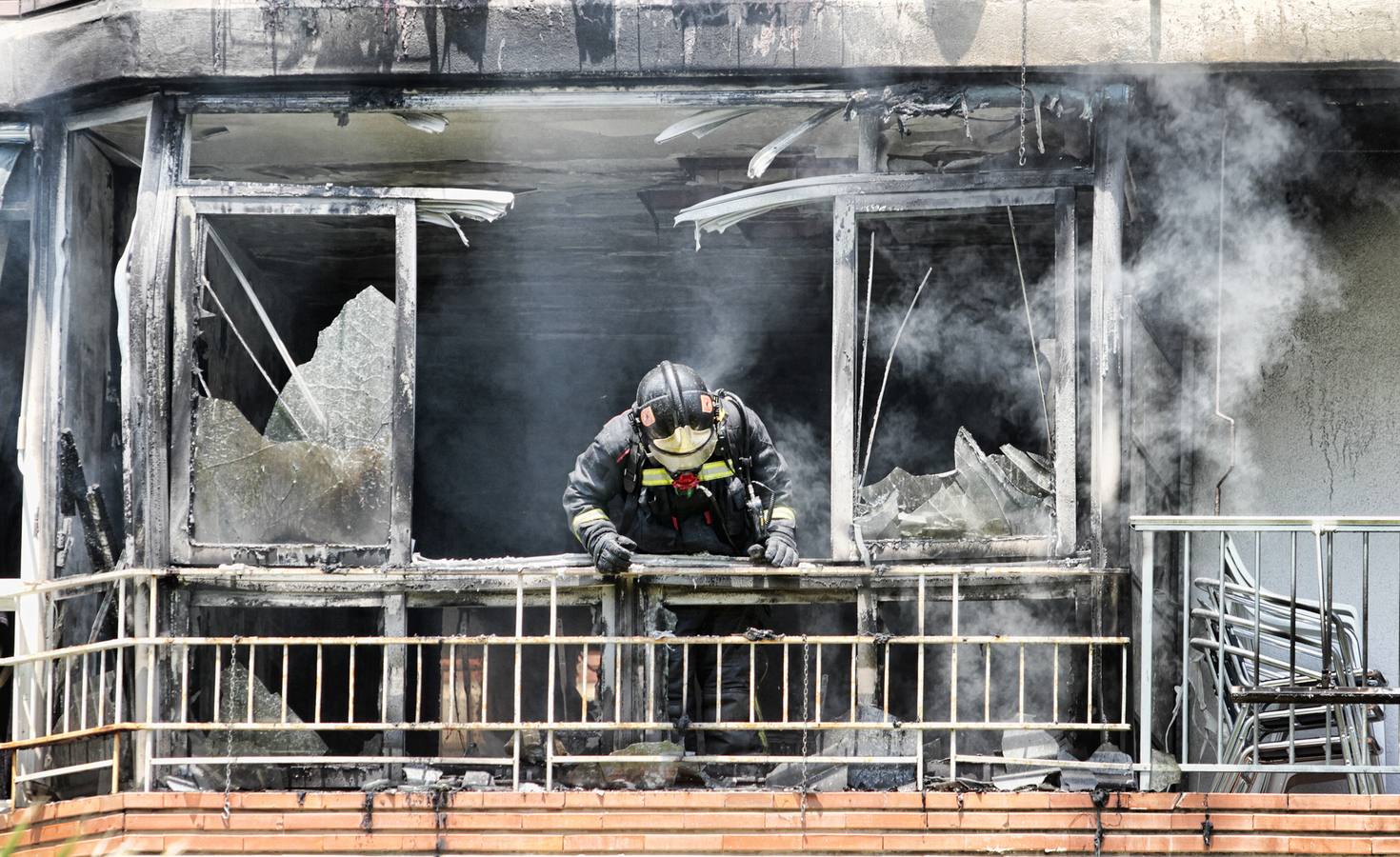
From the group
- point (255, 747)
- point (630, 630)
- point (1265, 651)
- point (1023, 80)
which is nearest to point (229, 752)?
point (255, 747)

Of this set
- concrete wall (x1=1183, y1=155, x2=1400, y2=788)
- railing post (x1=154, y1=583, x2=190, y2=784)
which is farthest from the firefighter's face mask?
concrete wall (x1=1183, y1=155, x2=1400, y2=788)

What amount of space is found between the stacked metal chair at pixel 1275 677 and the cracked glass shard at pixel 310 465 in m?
Result: 3.81

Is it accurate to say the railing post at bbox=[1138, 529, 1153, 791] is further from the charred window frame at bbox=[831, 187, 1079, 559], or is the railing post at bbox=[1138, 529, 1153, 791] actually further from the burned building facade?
the charred window frame at bbox=[831, 187, 1079, 559]

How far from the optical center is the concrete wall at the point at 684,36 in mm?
6820

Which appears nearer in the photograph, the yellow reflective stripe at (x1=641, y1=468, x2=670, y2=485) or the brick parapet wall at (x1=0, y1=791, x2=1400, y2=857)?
the brick parapet wall at (x1=0, y1=791, x2=1400, y2=857)

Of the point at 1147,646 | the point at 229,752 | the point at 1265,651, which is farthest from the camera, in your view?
the point at 1265,651

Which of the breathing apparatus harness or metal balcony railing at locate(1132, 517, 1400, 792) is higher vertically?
the breathing apparatus harness

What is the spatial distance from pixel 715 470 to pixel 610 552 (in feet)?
2.53

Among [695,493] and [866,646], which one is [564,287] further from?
[866,646]

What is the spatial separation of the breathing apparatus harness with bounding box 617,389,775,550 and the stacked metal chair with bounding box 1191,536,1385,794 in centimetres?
202

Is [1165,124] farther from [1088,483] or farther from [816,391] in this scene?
[816,391]

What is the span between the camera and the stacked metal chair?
6.43 m

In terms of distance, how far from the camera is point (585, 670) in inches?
258

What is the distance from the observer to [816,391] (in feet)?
35.8
